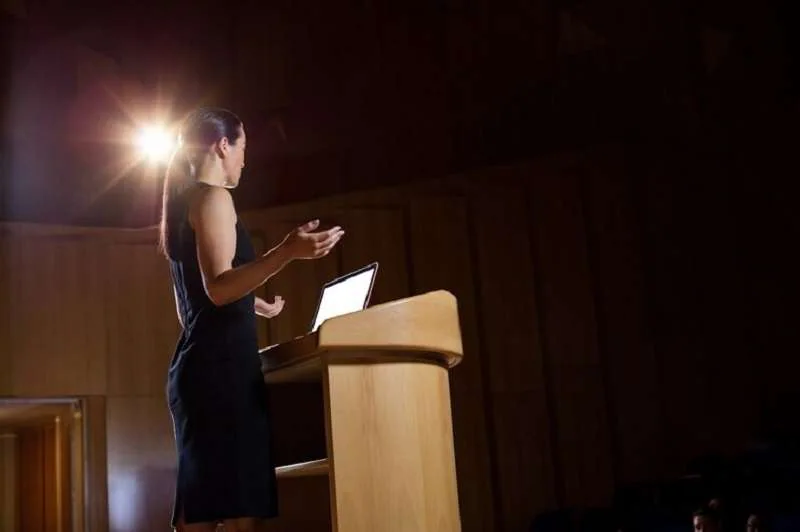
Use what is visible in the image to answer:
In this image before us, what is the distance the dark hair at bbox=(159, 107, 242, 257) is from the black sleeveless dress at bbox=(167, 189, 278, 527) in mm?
82

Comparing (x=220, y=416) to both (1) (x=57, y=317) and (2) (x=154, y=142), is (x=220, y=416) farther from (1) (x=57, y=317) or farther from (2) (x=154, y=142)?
(2) (x=154, y=142)

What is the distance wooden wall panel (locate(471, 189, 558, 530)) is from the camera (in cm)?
377

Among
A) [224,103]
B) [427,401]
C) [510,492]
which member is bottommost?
[510,492]

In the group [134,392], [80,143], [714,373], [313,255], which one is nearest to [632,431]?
[714,373]

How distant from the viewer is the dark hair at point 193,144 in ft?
4.91

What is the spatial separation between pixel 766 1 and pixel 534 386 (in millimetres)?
1761

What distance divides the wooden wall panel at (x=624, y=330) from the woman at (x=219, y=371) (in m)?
2.63

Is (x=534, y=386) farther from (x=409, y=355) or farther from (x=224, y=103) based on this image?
(x=409, y=355)

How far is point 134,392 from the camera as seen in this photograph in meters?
3.72

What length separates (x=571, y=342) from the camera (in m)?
3.87

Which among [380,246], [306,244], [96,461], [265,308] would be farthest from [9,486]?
[306,244]

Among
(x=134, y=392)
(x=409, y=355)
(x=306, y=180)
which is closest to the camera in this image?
(x=409, y=355)

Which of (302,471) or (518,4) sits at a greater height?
(518,4)

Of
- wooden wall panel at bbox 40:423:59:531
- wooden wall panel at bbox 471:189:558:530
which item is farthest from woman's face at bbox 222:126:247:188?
wooden wall panel at bbox 40:423:59:531
